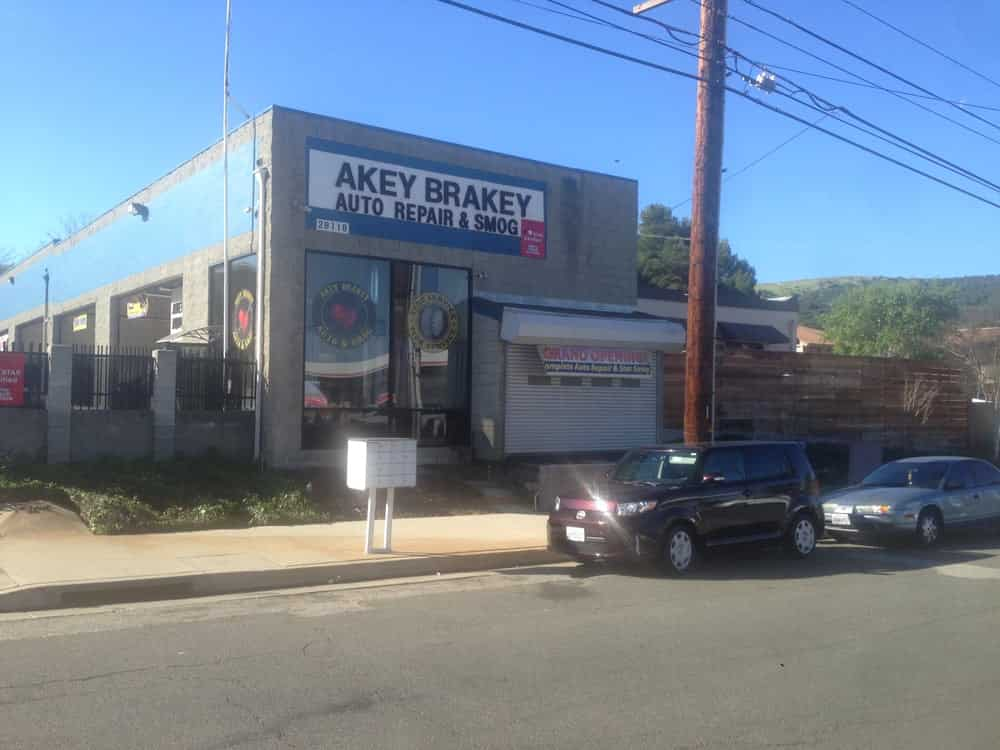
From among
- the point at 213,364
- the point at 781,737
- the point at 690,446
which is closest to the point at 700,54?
the point at 690,446

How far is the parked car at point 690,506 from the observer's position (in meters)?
11.4

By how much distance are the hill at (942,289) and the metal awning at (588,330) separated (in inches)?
1419

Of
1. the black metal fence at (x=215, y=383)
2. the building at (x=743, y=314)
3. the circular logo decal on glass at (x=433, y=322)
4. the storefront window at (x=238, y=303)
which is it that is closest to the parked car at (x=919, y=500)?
the circular logo decal on glass at (x=433, y=322)

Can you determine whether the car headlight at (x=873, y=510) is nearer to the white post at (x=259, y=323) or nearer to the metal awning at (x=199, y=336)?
the white post at (x=259, y=323)

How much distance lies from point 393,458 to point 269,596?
2.52 m

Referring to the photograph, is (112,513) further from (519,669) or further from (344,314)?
(519,669)

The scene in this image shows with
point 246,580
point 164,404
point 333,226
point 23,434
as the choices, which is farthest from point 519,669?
point 333,226

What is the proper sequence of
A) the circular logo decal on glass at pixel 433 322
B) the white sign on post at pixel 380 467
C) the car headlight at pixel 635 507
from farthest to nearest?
the circular logo decal on glass at pixel 433 322 → the white sign on post at pixel 380 467 → the car headlight at pixel 635 507

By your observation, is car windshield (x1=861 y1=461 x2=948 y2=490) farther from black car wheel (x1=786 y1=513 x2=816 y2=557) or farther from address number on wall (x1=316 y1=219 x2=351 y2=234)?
address number on wall (x1=316 y1=219 x2=351 y2=234)

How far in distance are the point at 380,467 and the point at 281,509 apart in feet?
11.7

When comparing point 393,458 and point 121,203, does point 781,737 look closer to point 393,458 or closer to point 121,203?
point 393,458

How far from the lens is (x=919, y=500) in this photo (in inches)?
571

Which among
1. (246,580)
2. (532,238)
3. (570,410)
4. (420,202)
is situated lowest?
(246,580)

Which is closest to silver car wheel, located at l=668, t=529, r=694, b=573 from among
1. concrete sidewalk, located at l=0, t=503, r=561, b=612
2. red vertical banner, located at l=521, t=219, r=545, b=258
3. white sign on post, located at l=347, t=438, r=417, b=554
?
concrete sidewalk, located at l=0, t=503, r=561, b=612
